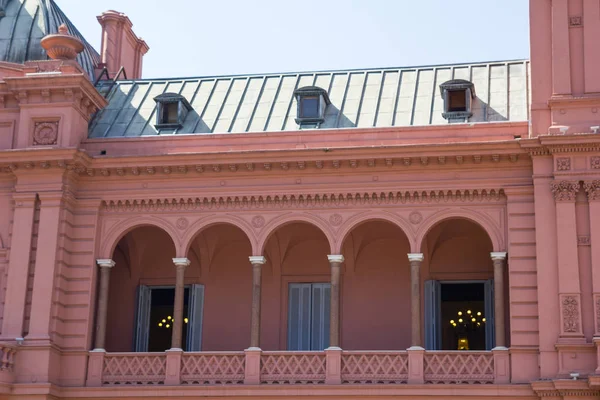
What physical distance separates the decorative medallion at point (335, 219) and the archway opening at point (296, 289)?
5.34 ft

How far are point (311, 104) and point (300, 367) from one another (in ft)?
23.5

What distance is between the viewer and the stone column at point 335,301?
27703 millimetres

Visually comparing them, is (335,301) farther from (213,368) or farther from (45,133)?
(45,133)

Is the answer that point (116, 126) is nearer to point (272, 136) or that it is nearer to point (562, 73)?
point (272, 136)

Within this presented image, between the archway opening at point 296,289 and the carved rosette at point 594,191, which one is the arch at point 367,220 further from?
the carved rosette at point 594,191

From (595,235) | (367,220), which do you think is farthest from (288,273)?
(595,235)

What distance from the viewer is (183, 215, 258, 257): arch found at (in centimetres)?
2877

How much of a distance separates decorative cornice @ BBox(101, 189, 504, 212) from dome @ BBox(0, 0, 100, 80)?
6.29 metres

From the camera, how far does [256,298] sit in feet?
92.8

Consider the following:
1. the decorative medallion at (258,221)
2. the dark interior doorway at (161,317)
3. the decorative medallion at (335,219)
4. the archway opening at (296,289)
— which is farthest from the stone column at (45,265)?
the decorative medallion at (335,219)

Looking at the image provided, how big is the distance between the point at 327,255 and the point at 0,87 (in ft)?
30.9

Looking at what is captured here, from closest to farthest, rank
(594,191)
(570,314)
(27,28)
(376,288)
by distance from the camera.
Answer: (570,314), (594,191), (376,288), (27,28)

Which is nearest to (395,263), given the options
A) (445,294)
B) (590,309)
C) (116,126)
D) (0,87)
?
(445,294)

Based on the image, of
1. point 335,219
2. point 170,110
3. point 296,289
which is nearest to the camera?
point 335,219
